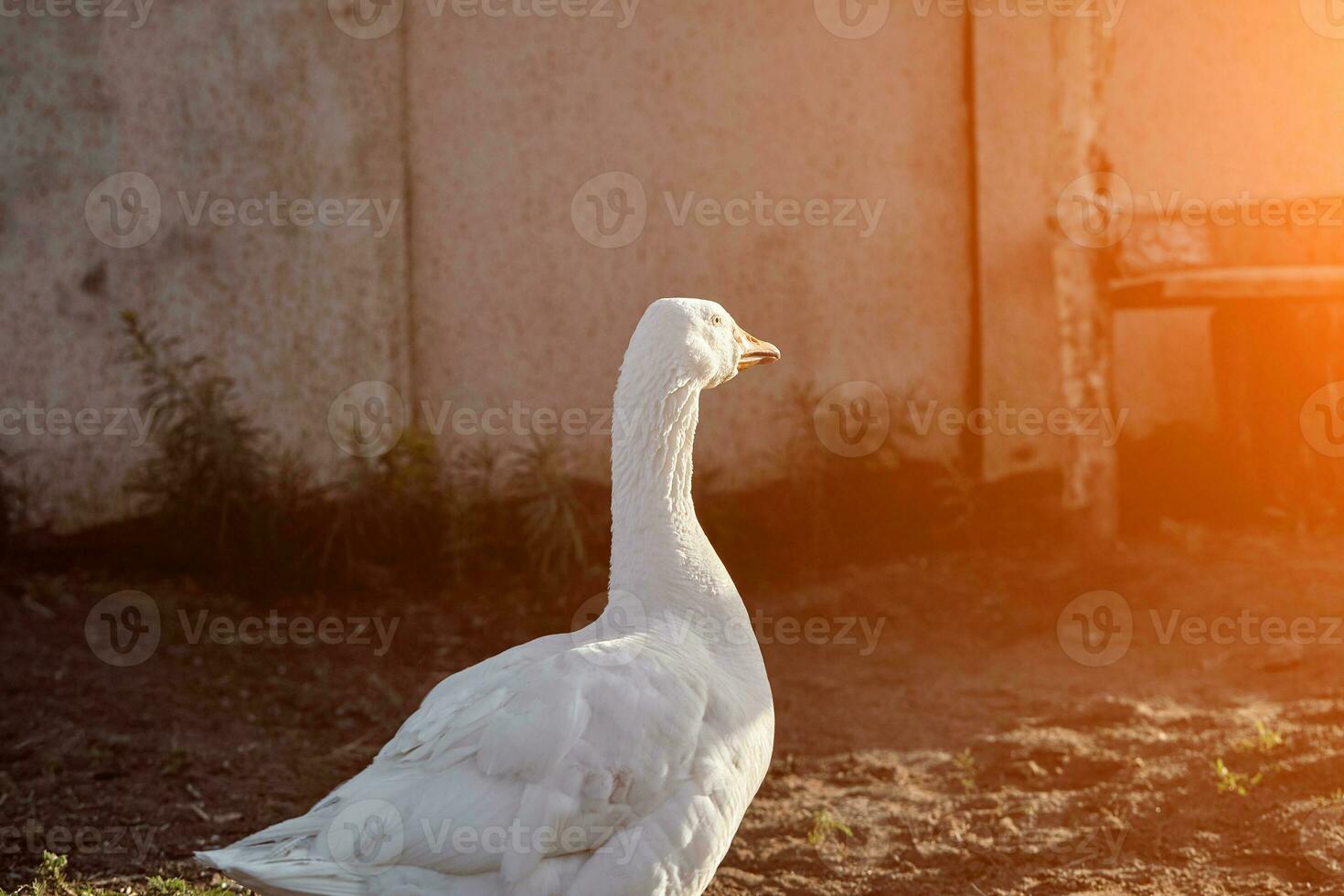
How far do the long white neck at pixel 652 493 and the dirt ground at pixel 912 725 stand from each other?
1.04 meters

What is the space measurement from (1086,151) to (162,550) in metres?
5.72

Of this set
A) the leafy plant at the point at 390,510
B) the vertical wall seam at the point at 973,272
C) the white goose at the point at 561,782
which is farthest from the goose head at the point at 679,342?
the vertical wall seam at the point at 973,272

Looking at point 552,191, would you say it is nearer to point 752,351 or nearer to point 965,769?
point 752,351

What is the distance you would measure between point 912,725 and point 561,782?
8.94ft

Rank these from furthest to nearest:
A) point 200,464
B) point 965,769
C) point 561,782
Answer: point 200,464 < point 965,769 < point 561,782

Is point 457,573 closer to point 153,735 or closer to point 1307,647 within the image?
point 153,735

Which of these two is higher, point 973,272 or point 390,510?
point 973,272

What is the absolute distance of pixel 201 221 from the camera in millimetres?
7008

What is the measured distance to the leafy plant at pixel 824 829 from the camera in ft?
13.0

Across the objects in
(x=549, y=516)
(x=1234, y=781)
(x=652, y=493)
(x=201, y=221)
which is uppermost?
(x=201, y=221)

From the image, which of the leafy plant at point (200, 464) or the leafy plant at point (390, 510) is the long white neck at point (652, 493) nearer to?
the leafy plant at point (390, 510)

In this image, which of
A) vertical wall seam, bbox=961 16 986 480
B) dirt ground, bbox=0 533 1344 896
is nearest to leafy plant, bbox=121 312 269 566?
dirt ground, bbox=0 533 1344 896

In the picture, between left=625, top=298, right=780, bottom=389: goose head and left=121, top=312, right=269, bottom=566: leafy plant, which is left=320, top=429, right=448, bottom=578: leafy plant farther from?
left=625, top=298, right=780, bottom=389: goose head

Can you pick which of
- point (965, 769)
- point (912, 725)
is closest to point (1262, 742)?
point (965, 769)
